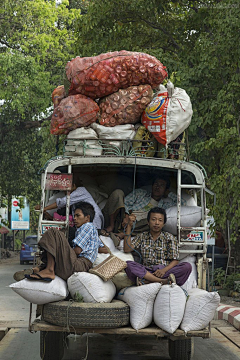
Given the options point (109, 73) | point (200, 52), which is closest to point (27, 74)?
point (200, 52)

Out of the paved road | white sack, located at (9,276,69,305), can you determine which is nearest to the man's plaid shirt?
white sack, located at (9,276,69,305)

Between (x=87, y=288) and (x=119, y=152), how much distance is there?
1.99 metres

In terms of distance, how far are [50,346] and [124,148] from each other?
252 cm

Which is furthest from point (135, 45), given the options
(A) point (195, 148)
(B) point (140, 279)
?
(B) point (140, 279)

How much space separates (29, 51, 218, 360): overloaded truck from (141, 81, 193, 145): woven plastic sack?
1 cm

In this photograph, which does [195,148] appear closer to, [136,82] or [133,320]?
[136,82]

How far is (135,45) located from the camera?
1525 centimetres

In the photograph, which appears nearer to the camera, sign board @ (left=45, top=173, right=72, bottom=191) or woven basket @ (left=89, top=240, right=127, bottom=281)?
woven basket @ (left=89, top=240, right=127, bottom=281)

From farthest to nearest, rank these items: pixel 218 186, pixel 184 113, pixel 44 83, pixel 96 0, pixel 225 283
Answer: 1. pixel 44 83
2. pixel 96 0
3. pixel 225 283
4. pixel 218 186
5. pixel 184 113

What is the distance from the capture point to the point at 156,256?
253 inches

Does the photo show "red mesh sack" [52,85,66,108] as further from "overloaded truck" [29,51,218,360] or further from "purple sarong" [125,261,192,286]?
"purple sarong" [125,261,192,286]

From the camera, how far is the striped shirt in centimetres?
612

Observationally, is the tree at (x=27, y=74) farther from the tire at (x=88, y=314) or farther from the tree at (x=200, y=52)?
the tire at (x=88, y=314)

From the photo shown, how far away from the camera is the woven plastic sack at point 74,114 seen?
754cm
